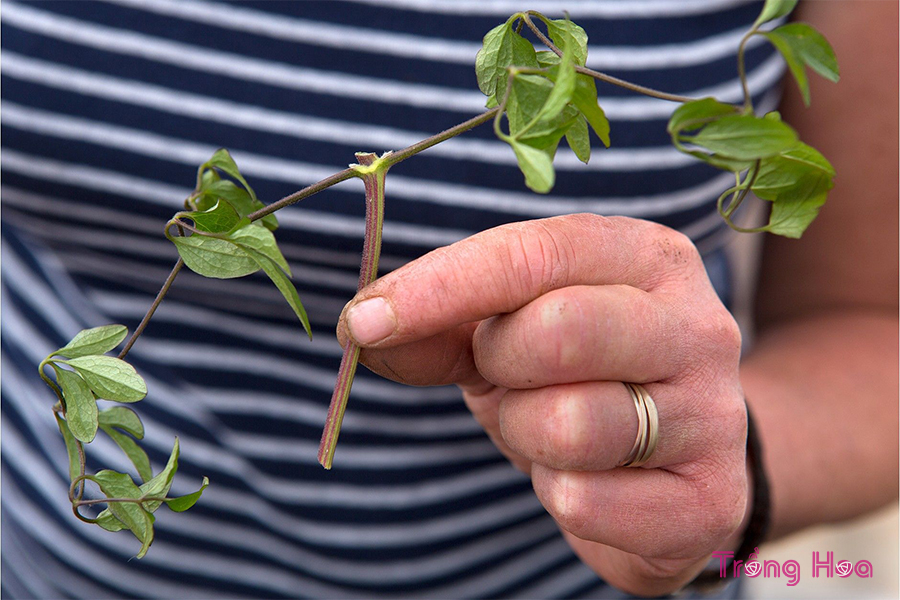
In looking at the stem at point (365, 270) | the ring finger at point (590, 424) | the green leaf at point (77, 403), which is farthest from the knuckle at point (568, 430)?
the green leaf at point (77, 403)

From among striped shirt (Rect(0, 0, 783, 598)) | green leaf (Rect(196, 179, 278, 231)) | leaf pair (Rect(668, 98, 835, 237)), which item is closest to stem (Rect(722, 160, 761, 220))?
leaf pair (Rect(668, 98, 835, 237))

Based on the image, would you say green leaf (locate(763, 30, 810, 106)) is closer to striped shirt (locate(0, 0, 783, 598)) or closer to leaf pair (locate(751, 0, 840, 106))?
leaf pair (locate(751, 0, 840, 106))

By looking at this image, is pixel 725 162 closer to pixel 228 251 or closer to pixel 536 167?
pixel 536 167

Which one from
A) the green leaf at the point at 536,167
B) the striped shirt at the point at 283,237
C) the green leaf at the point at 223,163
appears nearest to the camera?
the green leaf at the point at 536,167

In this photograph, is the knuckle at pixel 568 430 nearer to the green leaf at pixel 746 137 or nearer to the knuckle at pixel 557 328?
the knuckle at pixel 557 328

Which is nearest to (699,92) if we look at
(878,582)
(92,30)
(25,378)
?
(92,30)

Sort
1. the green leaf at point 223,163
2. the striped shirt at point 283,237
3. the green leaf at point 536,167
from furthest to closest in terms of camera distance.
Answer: the striped shirt at point 283,237 < the green leaf at point 223,163 < the green leaf at point 536,167
